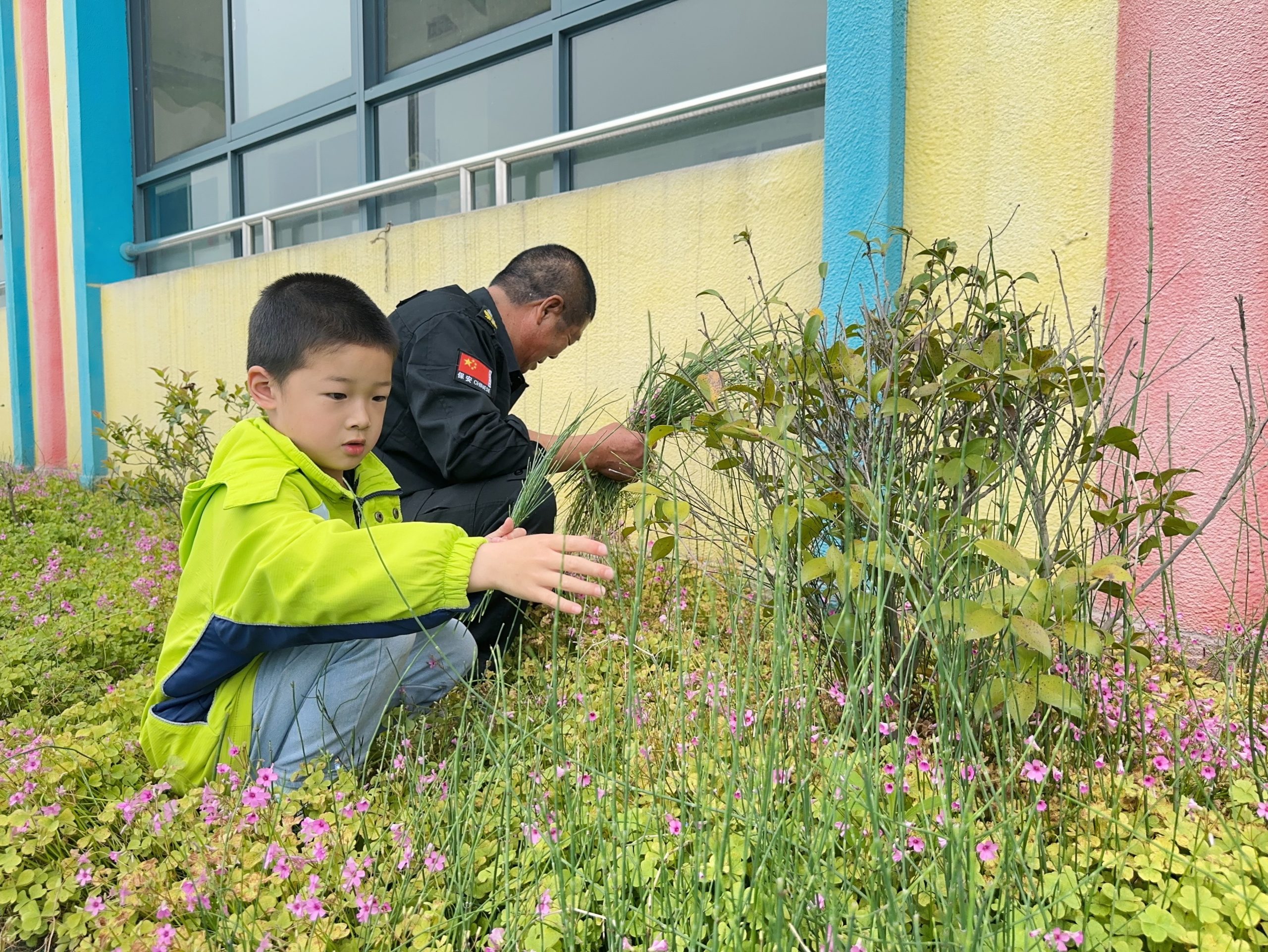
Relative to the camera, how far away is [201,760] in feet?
5.35

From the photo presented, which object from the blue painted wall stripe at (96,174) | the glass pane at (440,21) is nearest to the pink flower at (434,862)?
the glass pane at (440,21)

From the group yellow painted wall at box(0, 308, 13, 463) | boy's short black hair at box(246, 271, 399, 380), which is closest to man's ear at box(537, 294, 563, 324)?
boy's short black hair at box(246, 271, 399, 380)

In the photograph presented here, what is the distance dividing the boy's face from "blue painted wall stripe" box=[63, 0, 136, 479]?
614 cm

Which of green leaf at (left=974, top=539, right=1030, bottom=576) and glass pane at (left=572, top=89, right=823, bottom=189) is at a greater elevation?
glass pane at (left=572, top=89, right=823, bottom=189)

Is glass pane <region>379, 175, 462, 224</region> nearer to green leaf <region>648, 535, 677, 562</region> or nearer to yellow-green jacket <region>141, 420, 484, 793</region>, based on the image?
yellow-green jacket <region>141, 420, 484, 793</region>

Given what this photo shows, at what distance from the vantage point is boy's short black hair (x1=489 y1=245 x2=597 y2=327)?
2.74 metres

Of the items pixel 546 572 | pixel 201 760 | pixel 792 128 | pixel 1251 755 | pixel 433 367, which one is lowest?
pixel 201 760

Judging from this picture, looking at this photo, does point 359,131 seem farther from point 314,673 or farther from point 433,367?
point 314,673

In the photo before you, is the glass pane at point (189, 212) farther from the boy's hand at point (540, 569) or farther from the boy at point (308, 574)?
the boy's hand at point (540, 569)

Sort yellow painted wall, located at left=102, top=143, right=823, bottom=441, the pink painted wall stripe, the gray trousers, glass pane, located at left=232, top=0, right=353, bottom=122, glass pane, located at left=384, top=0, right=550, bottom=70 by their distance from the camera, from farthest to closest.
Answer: the pink painted wall stripe, glass pane, located at left=232, top=0, right=353, bottom=122, glass pane, located at left=384, top=0, right=550, bottom=70, yellow painted wall, located at left=102, top=143, right=823, bottom=441, the gray trousers

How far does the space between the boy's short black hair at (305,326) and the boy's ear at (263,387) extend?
0.01 metres

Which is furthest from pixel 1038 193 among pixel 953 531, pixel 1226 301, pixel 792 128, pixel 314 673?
pixel 314 673

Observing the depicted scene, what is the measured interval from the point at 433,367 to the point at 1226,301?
7.20ft

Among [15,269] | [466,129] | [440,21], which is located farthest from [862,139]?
[15,269]
